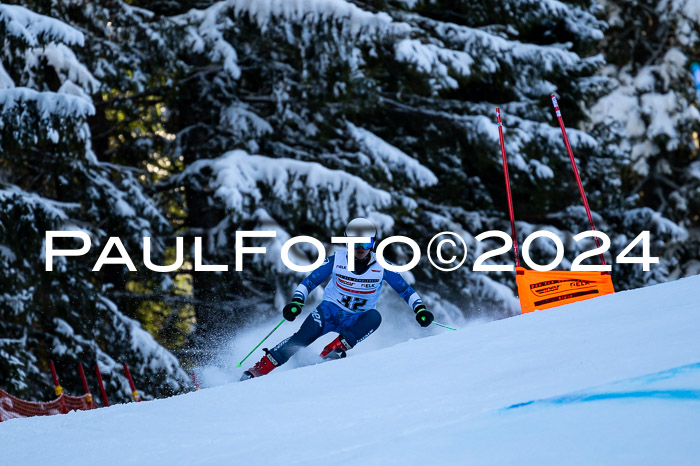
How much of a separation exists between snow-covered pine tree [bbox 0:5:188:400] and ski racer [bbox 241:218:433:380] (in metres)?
3.15

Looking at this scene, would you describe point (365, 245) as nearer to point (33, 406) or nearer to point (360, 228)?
point (360, 228)

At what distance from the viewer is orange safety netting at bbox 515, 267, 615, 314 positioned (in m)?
7.39

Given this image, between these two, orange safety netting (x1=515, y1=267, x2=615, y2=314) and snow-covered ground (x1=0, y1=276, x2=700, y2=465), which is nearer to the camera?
snow-covered ground (x1=0, y1=276, x2=700, y2=465)

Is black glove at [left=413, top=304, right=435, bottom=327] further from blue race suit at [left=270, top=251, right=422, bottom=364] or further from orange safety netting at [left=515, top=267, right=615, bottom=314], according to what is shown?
orange safety netting at [left=515, top=267, right=615, bottom=314]

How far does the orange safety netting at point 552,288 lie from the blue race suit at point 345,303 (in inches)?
44.8

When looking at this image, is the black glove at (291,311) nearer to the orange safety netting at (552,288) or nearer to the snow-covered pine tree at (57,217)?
the orange safety netting at (552,288)

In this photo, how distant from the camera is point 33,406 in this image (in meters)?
8.95

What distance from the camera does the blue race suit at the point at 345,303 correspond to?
8148mm

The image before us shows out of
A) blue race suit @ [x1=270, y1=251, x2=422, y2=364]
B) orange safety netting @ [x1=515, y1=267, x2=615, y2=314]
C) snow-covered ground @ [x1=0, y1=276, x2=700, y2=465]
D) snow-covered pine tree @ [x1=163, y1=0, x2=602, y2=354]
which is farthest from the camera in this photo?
snow-covered pine tree @ [x1=163, y1=0, x2=602, y2=354]

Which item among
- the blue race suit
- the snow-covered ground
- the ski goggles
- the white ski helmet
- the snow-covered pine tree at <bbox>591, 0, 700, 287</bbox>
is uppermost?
the snow-covered ground

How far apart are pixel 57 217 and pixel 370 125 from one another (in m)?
7.24

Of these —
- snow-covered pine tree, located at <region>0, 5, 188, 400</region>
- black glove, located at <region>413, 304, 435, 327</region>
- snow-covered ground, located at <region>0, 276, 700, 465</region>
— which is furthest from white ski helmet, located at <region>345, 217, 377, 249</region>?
snow-covered pine tree, located at <region>0, 5, 188, 400</region>

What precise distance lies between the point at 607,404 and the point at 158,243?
33.6 feet

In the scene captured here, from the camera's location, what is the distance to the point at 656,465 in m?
2.86
